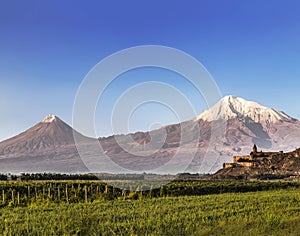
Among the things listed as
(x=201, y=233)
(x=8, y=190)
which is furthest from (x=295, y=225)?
(x=8, y=190)

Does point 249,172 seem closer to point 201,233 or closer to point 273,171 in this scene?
point 273,171

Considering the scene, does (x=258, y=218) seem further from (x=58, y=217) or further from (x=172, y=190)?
(x=172, y=190)

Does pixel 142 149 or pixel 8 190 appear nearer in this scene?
pixel 8 190

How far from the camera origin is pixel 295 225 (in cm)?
1994

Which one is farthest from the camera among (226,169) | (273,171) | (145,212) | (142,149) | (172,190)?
(226,169)

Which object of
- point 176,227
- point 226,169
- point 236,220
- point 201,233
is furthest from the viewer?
point 226,169

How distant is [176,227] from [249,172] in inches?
5008

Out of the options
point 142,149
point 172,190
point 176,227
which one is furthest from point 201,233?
point 142,149

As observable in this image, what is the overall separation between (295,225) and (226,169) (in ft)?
467

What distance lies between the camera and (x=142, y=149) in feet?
343

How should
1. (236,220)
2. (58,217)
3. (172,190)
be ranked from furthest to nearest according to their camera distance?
(172,190) < (58,217) < (236,220)

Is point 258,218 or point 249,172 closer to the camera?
point 258,218

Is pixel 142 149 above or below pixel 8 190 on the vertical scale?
above

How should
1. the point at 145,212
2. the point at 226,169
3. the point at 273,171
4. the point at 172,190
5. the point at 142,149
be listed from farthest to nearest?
the point at 226,169 < the point at 273,171 < the point at 142,149 < the point at 172,190 < the point at 145,212
